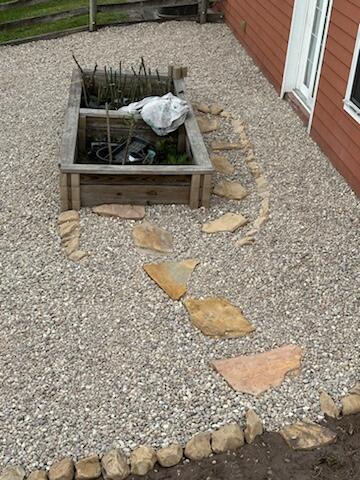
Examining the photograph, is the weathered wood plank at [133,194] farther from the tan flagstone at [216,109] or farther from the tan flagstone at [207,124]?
the tan flagstone at [216,109]

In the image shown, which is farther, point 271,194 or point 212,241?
point 271,194

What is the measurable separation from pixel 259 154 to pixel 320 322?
109 inches

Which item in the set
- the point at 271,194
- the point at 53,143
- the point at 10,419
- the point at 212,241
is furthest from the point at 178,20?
the point at 10,419

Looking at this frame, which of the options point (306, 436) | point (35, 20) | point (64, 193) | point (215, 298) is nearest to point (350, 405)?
point (306, 436)

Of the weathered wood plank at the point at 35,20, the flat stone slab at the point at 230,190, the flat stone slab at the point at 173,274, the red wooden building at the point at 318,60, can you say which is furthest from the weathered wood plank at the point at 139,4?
the flat stone slab at the point at 173,274

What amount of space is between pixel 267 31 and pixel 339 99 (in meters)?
2.89

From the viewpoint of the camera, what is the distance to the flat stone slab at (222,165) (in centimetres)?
633

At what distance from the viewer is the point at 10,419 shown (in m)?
3.59

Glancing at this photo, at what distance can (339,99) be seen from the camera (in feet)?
20.9

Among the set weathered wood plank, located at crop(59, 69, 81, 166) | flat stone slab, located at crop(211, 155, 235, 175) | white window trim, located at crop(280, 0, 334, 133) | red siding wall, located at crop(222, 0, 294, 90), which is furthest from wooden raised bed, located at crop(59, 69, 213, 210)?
red siding wall, located at crop(222, 0, 294, 90)

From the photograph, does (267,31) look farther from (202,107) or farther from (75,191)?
(75,191)

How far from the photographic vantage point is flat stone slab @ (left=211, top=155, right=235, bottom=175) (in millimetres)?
6332

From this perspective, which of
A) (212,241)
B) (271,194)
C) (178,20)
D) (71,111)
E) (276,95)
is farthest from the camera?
(178,20)

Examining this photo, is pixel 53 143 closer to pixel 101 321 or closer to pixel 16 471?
pixel 101 321
